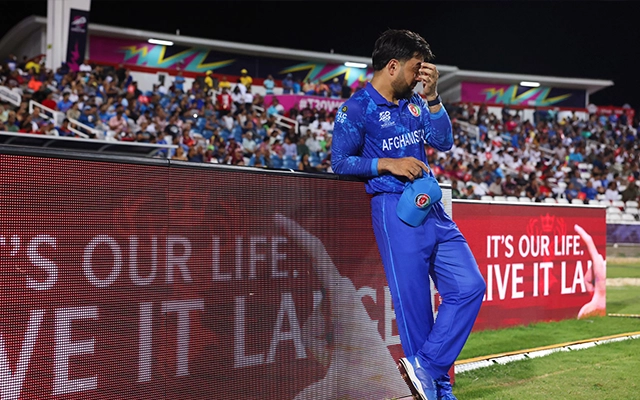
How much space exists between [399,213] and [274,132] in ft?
53.9

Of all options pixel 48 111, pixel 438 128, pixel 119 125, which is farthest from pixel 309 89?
pixel 438 128

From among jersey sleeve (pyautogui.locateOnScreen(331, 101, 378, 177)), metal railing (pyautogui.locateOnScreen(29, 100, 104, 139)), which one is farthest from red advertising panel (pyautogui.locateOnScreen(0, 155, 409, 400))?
metal railing (pyautogui.locateOnScreen(29, 100, 104, 139))

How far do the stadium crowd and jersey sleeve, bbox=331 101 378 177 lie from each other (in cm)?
1156

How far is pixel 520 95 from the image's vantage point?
39125 millimetres

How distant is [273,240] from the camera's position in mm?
4133

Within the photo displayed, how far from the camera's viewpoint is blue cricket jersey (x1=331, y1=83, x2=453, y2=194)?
162 inches

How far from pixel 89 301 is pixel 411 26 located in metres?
42.6

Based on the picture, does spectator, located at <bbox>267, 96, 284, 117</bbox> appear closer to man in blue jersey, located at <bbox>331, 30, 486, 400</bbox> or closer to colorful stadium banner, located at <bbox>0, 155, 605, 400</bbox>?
colorful stadium banner, located at <bbox>0, 155, 605, 400</bbox>

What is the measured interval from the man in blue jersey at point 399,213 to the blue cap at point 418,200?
0.05m

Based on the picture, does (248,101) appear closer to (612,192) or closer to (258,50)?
(258,50)

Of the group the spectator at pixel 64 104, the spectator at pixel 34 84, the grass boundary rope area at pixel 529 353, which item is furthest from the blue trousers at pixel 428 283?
the spectator at pixel 34 84

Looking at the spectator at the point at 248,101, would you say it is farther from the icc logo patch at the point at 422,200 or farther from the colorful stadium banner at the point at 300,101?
the icc logo patch at the point at 422,200

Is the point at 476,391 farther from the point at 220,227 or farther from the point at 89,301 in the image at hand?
the point at 89,301

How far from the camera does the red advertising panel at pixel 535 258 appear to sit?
8344 mm
